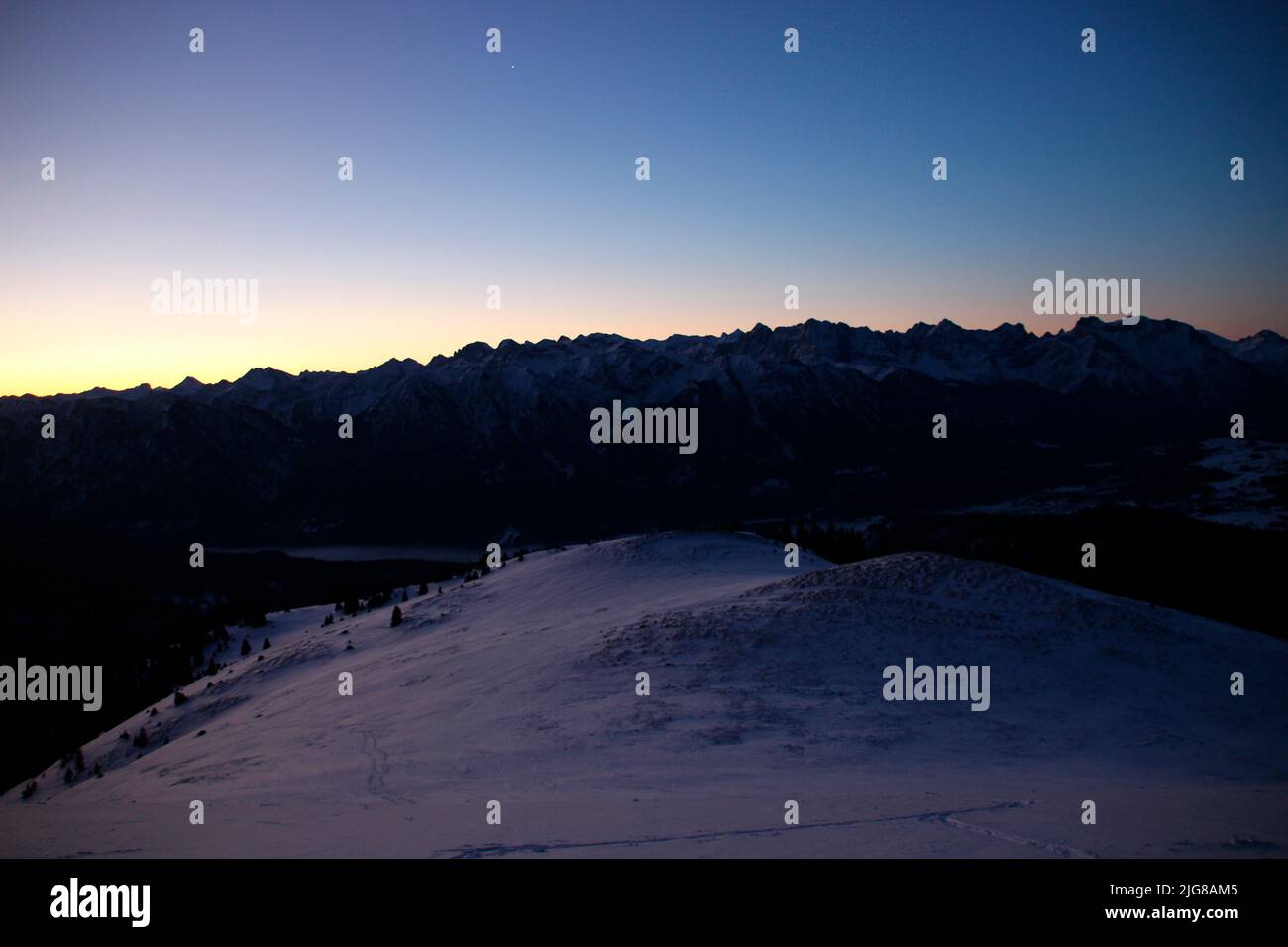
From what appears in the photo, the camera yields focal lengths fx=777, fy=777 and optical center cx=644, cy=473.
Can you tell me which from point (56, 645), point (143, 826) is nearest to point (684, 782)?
point (143, 826)

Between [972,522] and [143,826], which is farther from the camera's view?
[972,522]

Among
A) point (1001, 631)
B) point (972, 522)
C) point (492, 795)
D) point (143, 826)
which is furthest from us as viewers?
point (972, 522)

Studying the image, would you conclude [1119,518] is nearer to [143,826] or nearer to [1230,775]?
[1230,775]

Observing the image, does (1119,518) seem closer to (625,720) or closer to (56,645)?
(625,720)

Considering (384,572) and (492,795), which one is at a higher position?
(492,795)

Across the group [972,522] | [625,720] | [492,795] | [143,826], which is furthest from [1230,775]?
[972,522]

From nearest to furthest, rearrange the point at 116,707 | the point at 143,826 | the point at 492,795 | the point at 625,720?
1. the point at 143,826
2. the point at 492,795
3. the point at 625,720
4. the point at 116,707
